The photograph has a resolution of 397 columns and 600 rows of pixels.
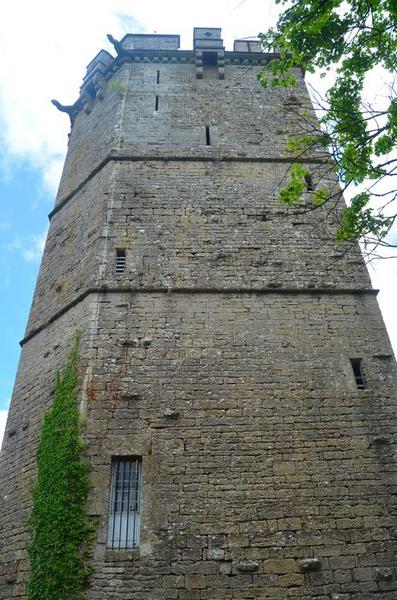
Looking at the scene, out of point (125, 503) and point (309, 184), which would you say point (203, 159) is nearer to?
point (309, 184)

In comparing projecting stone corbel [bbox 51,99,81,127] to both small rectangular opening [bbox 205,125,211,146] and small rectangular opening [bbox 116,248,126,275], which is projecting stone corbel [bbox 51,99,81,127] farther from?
small rectangular opening [bbox 116,248,126,275]

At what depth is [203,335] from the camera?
749cm

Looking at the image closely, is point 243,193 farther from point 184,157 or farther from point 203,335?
point 203,335

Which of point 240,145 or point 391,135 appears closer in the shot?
point 391,135

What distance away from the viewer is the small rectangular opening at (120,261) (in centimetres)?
816

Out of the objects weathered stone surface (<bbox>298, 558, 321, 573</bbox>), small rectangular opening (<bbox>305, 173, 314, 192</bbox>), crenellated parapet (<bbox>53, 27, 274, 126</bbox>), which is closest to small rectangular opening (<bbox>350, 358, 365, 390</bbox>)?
weathered stone surface (<bbox>298, 558, 321, 573</bbox>)

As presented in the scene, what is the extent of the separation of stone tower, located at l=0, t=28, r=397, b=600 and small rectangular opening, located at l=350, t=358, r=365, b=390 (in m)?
0.02

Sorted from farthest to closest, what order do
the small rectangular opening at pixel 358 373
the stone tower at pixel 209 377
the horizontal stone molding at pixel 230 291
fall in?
the horizontal stone molding at pixel 230 291, the small rectangular opening at pixel 358 373, the stone tower at pixel 209 377

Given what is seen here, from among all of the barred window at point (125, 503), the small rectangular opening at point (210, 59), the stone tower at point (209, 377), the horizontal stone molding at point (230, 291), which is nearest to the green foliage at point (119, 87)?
the stone tower at point (209, 377)

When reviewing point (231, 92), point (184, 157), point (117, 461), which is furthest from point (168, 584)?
point (231, 92)

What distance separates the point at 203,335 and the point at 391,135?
3565mm

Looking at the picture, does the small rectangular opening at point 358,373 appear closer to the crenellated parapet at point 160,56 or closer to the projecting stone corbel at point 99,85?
the crenellated parapet at point 160,56

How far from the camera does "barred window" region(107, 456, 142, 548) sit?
19.7 feet

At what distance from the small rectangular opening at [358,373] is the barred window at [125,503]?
124 inches
